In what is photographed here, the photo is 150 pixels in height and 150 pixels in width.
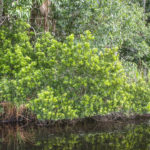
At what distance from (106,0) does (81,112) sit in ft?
13.7

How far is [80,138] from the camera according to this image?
6.87 m

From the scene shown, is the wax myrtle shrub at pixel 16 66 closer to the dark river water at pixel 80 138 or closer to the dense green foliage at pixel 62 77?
the dense green foliage at pixel 62 77

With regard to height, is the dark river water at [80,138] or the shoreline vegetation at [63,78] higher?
the shoreline vegetation at [63,78]

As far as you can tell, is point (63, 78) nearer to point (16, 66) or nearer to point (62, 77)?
point (62, 77)

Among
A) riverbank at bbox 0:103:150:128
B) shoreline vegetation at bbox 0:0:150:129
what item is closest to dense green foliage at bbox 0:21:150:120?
shoreline vegetation at bbox 0:0:150:129

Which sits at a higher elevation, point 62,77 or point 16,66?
point 16,66

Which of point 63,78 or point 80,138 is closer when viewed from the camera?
point 80,138

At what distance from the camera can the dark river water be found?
20.2ft

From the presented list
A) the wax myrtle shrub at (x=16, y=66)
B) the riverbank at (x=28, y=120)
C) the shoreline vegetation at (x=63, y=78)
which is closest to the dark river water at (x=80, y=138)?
the riverbank at (x=28, y=120)

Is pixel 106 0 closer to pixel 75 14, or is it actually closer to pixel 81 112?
pixel 75 14

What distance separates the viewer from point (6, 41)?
26.2ft

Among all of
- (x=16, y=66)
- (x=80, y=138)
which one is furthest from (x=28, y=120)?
(x=80, y=138)

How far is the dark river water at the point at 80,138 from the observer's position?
617 centimetres

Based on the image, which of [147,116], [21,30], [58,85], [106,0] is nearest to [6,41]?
[21,30]
